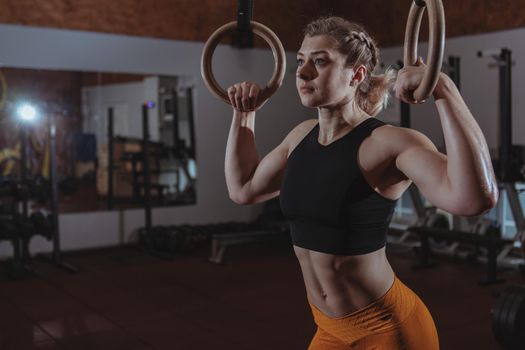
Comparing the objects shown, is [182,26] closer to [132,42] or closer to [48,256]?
[132,42]

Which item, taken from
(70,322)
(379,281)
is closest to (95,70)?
(70,322)

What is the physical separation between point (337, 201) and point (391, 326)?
288mm

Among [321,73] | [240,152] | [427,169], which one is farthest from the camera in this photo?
[240,152]

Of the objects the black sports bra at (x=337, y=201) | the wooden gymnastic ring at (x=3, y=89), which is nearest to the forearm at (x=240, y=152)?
the black sports bra at (x=337, y=201)

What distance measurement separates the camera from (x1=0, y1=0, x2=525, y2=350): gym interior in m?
3.34

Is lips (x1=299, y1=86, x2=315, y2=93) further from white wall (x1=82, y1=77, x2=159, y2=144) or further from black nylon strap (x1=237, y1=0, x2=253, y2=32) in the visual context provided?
white wall (x1=82, y1=77, x2=159, y2=144)

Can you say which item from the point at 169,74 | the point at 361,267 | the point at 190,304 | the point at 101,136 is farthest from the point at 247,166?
the point at 169,74

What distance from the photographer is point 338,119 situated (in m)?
1.20

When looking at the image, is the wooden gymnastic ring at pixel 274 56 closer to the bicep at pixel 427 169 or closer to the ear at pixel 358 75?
the ear at pixel 358 75

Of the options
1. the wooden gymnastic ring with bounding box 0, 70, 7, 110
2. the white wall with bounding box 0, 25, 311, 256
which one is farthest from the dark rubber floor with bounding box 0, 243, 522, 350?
the wooden gymnastic ring with bounding box 0, 70, 7, 110

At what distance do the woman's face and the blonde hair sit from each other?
18mm

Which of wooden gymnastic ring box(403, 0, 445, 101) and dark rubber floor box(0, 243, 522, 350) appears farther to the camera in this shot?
dark rubber floor box(0, 243, 522, 350)

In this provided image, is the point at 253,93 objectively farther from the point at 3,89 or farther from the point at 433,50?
the point at 3,89

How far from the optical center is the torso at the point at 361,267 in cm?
113
